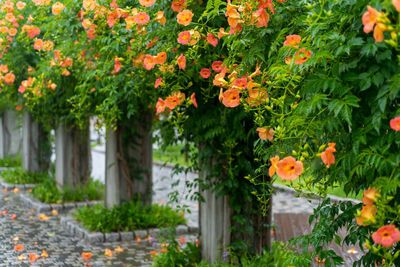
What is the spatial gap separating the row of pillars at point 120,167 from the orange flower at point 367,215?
2934 mm

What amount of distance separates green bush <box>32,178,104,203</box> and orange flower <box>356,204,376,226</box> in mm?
7757

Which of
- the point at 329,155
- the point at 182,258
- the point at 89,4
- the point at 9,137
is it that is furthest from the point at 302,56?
the point at 9,137

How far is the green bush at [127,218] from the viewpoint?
7.30m

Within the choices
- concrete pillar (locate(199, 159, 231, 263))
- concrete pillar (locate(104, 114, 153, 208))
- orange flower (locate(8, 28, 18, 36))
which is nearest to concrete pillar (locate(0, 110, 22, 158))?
concrete pillar (locate(104, 114, 153, 208))

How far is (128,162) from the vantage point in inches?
303

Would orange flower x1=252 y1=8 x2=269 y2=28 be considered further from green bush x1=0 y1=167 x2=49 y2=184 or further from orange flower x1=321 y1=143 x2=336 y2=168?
green bush x1=0 y1=167 x2=49 y2=184

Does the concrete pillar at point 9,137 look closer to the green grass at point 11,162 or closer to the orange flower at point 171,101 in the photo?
the green grass at point 11,162

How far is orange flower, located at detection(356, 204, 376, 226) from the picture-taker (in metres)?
2.13

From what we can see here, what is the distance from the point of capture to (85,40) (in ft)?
18.2

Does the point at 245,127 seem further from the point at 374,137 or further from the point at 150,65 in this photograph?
the point at 374,137

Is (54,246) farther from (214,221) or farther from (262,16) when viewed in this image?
(262,16)

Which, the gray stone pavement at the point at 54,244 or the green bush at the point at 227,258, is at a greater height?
the green bush at the point at 227,258

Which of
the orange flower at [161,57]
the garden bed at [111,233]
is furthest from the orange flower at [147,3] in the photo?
the garden bed at [111,233]

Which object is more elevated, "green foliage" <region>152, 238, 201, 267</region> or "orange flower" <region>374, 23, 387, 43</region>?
"orange flower" <region>374, 23, 387, 43</region>
